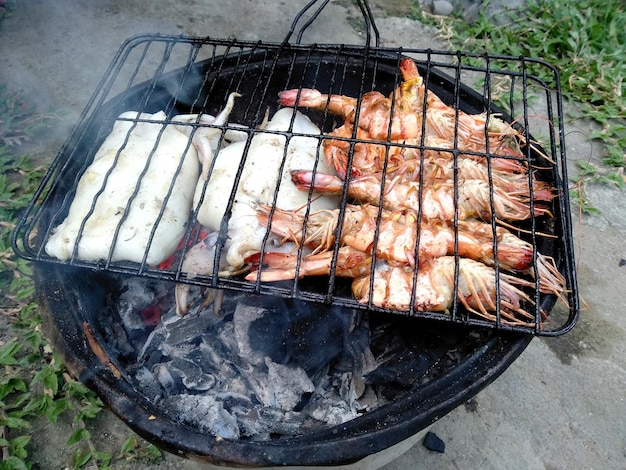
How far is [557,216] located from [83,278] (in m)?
2.45

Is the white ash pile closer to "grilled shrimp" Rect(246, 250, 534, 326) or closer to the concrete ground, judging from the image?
"grilled shrimp" Rect(246, 250, 534, 326)

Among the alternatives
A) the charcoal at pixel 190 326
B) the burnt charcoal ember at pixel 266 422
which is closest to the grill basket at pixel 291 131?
the charcoal at pixel 190 326

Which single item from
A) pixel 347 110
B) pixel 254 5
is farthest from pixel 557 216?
pixel 254 5

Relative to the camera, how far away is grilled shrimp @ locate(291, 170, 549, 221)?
2.32 m

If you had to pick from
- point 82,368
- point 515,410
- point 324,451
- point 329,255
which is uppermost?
point 329,255

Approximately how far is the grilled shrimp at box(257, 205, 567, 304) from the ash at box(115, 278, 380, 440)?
433 millimetres

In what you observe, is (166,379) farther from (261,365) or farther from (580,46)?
(580,46)

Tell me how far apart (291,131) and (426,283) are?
41.9 inches

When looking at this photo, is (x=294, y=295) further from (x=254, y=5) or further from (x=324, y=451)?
(x=254, y=5)

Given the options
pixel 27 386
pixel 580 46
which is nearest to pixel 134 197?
pixel 27 386

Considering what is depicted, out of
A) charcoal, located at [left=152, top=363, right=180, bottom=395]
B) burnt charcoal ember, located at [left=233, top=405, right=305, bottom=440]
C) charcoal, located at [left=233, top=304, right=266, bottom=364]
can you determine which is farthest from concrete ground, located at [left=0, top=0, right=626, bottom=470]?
charcoal, located at [left=233, top=304, right=266, bottom=364]

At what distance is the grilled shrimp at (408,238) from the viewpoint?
83.0 inches

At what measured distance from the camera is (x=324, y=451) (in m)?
1.74

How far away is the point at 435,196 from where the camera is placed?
2338 mm
